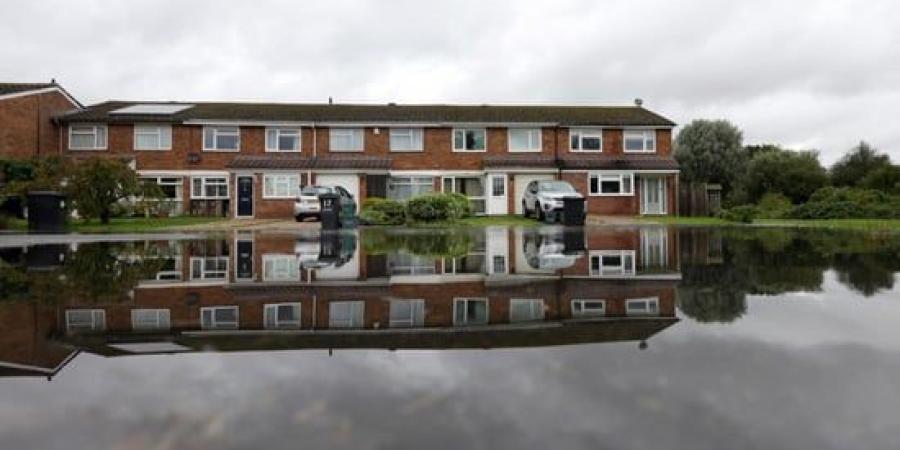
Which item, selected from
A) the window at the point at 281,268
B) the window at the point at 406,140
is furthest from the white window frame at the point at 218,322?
the window at the point at 406,140

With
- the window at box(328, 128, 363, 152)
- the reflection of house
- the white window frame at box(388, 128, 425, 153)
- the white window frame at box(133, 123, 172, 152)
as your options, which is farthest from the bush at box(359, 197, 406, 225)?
the white window frame at box(133, 123, 172, 152)

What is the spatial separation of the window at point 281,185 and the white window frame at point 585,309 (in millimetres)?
29261

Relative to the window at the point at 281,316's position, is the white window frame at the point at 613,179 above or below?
above

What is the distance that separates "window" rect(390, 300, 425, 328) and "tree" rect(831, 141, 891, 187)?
5198cm

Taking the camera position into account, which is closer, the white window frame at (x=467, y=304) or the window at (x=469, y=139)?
the white window frame at (x=467, y=304)

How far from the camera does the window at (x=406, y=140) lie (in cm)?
3619

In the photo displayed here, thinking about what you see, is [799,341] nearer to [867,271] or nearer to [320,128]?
[867,271]

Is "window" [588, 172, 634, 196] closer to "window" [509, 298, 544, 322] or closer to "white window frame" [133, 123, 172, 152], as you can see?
"white window frame" [133, 123, 172, 152]

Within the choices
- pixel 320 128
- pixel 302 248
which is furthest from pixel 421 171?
pixel 302 248

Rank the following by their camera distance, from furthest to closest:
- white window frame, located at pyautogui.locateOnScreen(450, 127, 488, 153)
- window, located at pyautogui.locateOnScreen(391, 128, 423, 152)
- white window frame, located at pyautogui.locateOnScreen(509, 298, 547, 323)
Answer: white window frame, located at pyautogui.locateOnScreen(450, 127, 488, 153)
window, located at pyautogui.locateOnScreen(391, 128, 423, 152)
white window frame, located at pyautogui.locateOnScreen(509, 298, 547, 323)

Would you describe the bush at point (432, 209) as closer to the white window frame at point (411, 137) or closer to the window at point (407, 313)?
the white window frame at point (411, 137)

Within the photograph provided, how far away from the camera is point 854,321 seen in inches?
200

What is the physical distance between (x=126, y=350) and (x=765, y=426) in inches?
150

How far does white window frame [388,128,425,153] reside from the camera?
36156 millimetres
